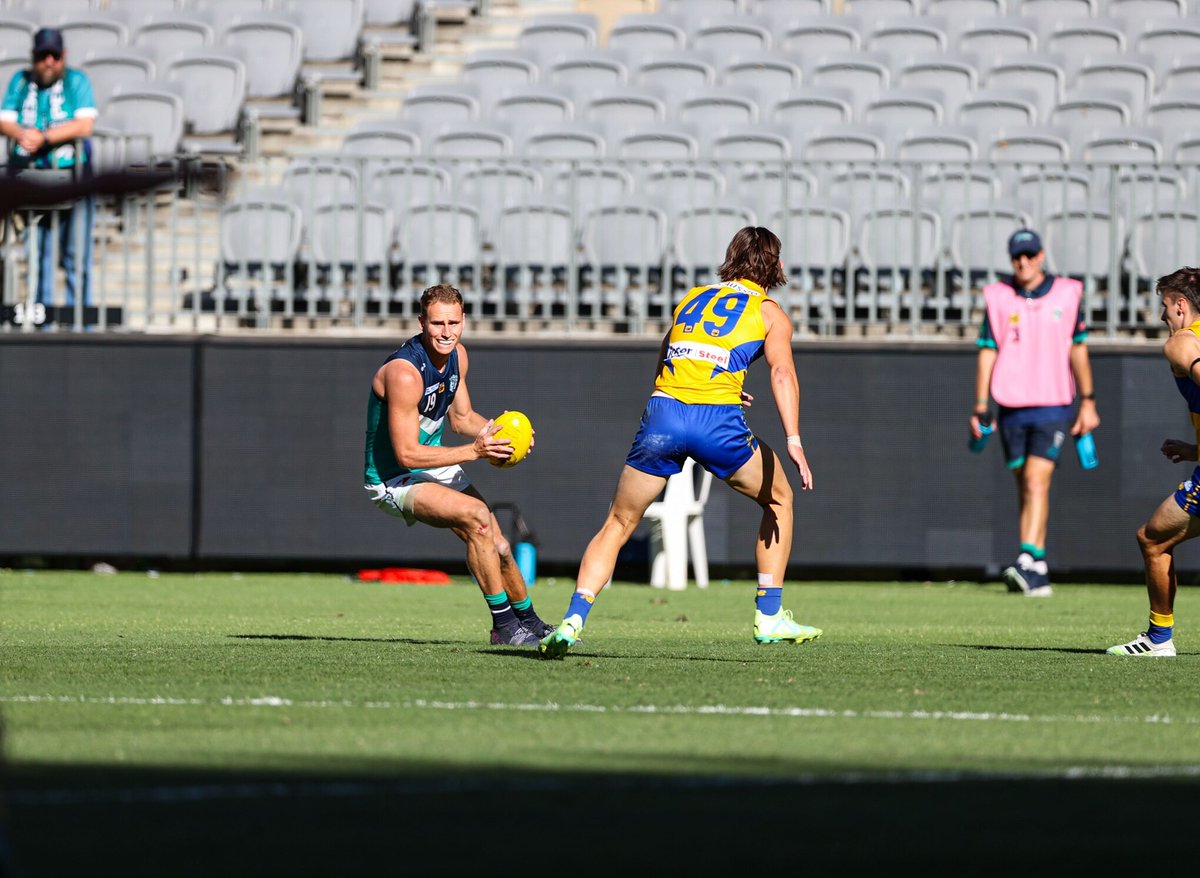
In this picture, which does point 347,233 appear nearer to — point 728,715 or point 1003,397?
point 1003,397

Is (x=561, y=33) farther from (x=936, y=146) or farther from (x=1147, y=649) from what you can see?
(x=1147, y=649)

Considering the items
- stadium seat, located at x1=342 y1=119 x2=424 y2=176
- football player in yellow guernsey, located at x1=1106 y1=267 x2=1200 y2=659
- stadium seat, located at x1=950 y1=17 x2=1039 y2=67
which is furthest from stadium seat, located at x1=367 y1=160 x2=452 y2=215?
football player in yellow guernsey, located at x1=1106 y1=267 x2=1200 y2=659

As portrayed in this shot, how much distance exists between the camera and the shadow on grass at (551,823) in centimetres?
432

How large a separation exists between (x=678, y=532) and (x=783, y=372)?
243 inches

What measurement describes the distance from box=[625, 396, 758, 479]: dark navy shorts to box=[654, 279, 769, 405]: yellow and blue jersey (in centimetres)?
6

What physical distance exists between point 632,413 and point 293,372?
285 centimetres

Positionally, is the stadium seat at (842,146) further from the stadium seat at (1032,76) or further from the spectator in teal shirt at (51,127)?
the spectator in teal shirt at (51,127)

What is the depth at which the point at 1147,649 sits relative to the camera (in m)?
9.43

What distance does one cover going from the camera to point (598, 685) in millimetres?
7754

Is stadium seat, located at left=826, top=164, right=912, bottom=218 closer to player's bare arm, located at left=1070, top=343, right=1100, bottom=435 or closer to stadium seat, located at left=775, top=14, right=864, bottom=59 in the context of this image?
player's bare arm, located at left=1070, top=343, right=1100, bottom=435

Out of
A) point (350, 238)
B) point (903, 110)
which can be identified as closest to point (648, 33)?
point (903, 110)

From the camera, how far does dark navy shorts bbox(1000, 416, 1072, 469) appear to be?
14.6 meters

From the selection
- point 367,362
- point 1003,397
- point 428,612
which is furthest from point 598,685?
point 367,362

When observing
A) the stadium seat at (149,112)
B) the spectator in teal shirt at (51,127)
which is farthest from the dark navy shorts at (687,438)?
the stadium seat at (149,112)
